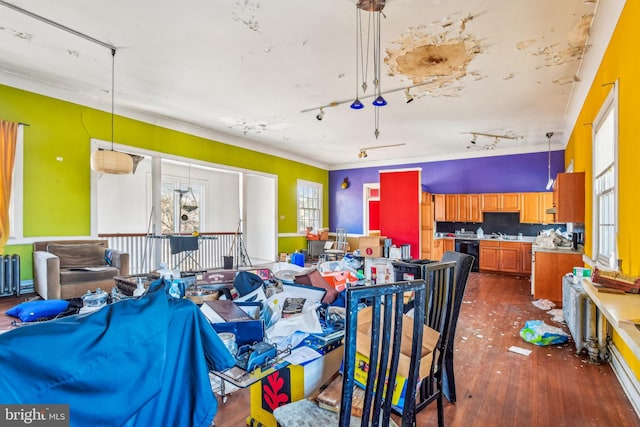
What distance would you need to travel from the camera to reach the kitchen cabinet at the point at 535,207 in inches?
286

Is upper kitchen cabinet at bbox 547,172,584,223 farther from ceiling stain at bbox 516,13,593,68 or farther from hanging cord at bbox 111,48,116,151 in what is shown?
hanging cord at bbox 111,48,116,151

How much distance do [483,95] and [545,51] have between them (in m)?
1.21

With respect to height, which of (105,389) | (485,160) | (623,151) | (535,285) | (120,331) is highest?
(485,160)

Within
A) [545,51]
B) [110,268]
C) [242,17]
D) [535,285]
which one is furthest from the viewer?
[535,285]

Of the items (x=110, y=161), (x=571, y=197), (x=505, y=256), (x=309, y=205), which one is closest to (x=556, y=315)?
(x=571, y=197)

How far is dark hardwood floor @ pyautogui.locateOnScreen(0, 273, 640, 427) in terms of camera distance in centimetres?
212

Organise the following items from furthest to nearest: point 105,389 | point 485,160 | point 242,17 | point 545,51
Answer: point 485,160 → point 545,51 → point 242,17 → point 105,389

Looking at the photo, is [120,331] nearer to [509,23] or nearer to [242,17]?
[242,17]

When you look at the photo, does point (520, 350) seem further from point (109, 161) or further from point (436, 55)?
point (109, 161)

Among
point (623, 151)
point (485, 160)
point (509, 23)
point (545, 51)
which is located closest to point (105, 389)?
point (623, 151)

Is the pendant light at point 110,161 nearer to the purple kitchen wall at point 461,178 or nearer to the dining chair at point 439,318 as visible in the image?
the dining chair at point 439,318

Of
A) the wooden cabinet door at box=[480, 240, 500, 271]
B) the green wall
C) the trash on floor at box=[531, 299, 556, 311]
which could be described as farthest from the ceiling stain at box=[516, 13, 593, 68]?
the green wall

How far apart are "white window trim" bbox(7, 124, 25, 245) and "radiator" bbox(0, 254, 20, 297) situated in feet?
0.79

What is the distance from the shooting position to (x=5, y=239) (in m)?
4.05
